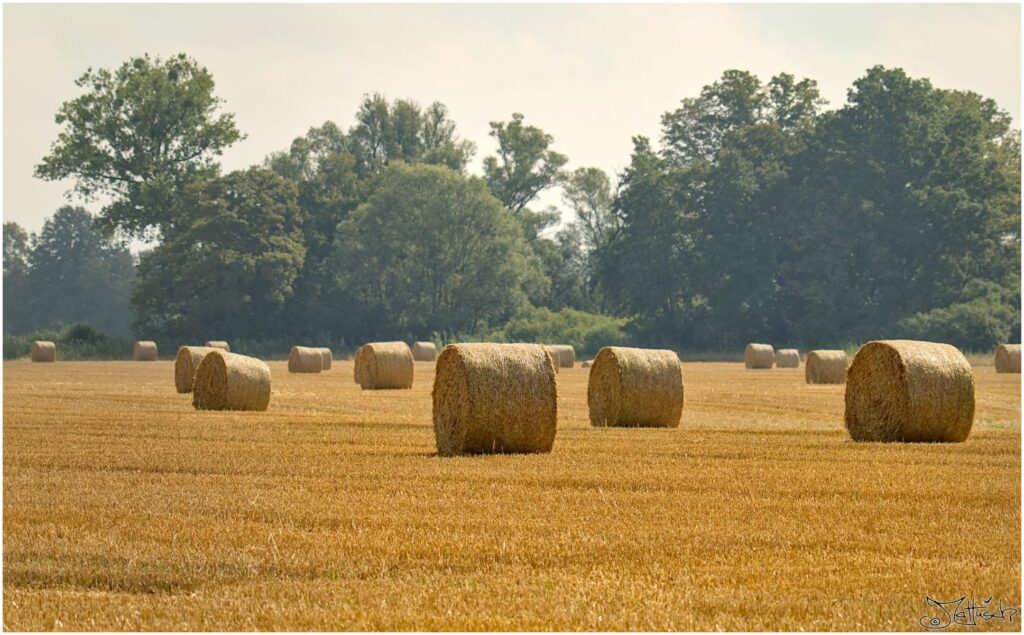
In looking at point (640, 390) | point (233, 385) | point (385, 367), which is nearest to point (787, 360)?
point (385, 367)

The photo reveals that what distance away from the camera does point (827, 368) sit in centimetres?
3603

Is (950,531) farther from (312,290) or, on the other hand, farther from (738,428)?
(312,290)

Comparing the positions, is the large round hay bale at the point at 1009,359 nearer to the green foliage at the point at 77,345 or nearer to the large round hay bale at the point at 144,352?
the large round hay bale at the point at 144,352

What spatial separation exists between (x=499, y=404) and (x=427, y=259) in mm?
58227

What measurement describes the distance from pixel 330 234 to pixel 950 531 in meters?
68.8

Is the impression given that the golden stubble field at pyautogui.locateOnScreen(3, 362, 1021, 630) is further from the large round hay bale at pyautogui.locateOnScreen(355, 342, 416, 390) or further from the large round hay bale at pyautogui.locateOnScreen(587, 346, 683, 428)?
the large round hay bale at pyautogui.locateOnScreen(355, 342, 416, 390)

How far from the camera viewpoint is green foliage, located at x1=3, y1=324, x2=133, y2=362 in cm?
6025

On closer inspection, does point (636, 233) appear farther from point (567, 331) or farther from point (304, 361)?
point (304, 361)

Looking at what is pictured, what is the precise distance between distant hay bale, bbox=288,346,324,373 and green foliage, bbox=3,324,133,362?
61.4 ft

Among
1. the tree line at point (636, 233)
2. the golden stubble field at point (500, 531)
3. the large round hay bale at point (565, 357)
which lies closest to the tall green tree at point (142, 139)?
the tree line at point (636, 233)

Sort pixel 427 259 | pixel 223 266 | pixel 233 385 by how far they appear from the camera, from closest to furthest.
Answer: pixel 233 385
pixel 223 266
pixel 427 259

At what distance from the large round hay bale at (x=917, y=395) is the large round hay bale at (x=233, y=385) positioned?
1008cm

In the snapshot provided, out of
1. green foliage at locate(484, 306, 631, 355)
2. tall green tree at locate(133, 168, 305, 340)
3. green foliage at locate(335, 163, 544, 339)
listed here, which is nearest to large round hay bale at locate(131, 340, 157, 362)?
tall green tree at locate(133, 168, 305, 340)

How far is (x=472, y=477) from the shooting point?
13086mm
